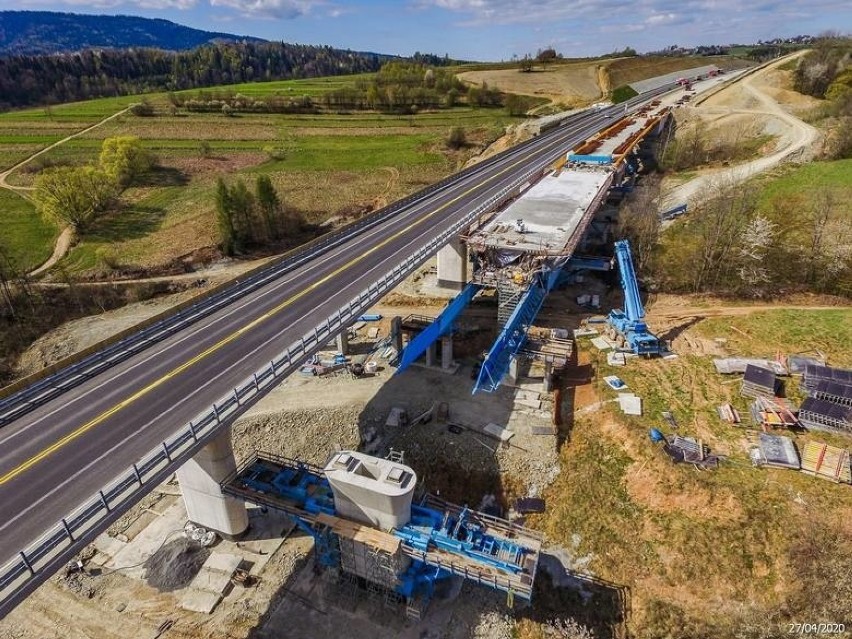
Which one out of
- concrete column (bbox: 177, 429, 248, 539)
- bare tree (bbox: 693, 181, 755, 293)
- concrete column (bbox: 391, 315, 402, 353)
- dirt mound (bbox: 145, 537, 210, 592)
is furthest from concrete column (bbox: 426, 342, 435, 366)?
bare tree (bbox: 693, 181, 755, 293)

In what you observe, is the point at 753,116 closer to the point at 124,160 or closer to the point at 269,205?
the point at 269,205

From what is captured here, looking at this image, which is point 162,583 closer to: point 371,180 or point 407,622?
point 407,622

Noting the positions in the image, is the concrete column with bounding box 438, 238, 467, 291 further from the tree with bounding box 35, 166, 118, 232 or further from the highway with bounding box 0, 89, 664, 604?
the tree with bounding box 35, 166, 118, 232

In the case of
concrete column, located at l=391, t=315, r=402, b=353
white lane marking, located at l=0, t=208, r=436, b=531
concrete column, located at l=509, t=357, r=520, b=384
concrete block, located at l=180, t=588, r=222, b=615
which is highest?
white lane marking, located at l=0, t=208, r=436, b=531

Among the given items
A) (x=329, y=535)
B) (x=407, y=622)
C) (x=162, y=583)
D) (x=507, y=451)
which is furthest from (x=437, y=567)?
(x=162, y=583)

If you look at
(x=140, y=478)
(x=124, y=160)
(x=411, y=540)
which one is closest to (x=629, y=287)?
(x=411, y=540)
